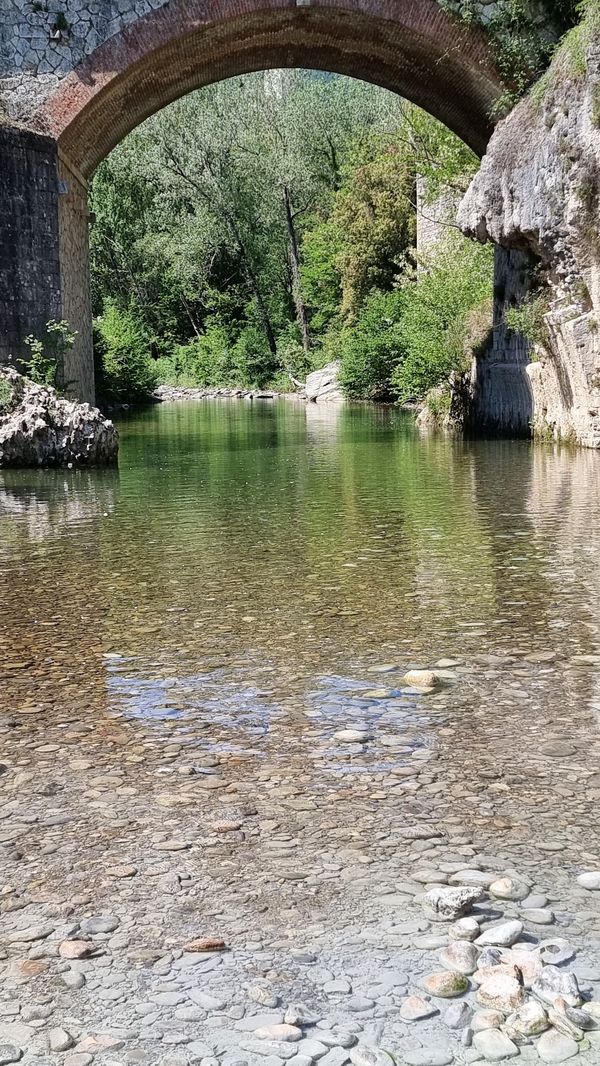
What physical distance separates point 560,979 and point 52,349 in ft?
44.5

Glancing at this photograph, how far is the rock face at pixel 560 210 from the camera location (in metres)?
11.9

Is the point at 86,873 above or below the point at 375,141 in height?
below

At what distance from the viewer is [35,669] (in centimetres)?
424

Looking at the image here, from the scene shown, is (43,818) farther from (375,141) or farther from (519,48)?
(375,141)

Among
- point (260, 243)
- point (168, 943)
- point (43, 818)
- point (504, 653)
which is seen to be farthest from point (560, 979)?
point (260, 243)

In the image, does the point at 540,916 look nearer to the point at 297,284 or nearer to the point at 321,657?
the point at 321,657

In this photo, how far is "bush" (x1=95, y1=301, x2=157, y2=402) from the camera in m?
31.7

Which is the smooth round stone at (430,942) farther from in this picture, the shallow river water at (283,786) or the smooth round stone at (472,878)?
the smooth round stone at (472,878)

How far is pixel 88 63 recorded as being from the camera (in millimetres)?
14570

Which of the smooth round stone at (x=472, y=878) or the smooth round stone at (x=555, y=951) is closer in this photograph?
the smooth round stone at (x=555, y=951)

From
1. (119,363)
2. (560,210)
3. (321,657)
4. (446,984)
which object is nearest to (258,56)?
(560,210)

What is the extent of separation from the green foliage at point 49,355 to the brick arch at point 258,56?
2.79m

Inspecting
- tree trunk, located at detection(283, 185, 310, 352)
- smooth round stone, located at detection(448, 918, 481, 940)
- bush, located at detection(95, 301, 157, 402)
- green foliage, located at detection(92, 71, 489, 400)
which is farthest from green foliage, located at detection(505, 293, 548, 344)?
tree trunk, located at detection(283, 185, 310, 352)

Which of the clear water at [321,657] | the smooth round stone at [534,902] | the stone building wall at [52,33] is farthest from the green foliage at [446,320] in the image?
the smooth round stone at [534,902]
